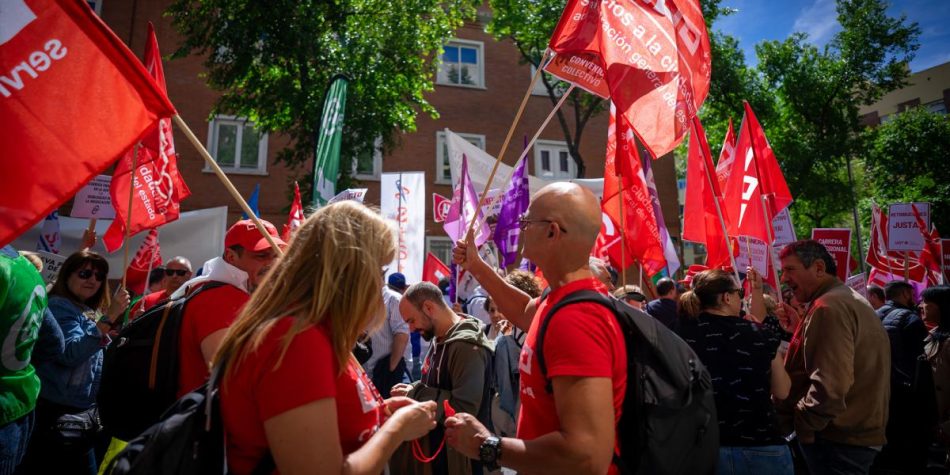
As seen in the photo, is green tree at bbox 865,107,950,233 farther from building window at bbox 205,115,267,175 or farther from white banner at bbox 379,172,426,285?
building window at bbox 205,115,267,175

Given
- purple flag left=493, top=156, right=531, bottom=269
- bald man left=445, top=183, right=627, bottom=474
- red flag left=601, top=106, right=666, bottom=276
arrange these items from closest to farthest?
bald man left=445, top=183, right=627, bottom=474
red flag left=601, top=106, right=666, bottom=276
purple flag left=493, top=156, right=531, bottom=269

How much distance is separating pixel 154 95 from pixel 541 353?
189 cm

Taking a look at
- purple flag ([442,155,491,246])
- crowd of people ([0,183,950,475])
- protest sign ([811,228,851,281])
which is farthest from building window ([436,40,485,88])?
crowd of people ([0,183,950,475])

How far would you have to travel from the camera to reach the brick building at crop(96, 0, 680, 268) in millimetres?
17953

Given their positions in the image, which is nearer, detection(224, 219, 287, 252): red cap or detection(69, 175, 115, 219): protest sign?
detection(224, 219, 287, 252): red cap

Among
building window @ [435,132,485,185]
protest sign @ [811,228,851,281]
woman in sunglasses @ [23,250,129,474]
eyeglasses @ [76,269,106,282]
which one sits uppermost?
building window @ [435,132,485,185]

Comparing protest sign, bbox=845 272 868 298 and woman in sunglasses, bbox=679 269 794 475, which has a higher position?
protest sign, bbox=845 272 868 298

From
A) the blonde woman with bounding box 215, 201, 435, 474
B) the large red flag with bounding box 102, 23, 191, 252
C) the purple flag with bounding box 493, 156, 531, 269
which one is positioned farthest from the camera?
the purple flag with bounding box 493, 156, 531, 269

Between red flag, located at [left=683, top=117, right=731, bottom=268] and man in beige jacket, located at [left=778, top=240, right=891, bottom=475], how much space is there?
2186 mm

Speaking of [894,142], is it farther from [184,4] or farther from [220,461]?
[220,461]

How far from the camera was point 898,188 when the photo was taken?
28219 mm

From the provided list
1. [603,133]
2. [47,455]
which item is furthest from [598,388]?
[603,133]

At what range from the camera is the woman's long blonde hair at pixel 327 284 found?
171 cm

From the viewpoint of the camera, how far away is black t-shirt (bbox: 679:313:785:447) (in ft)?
10.4
